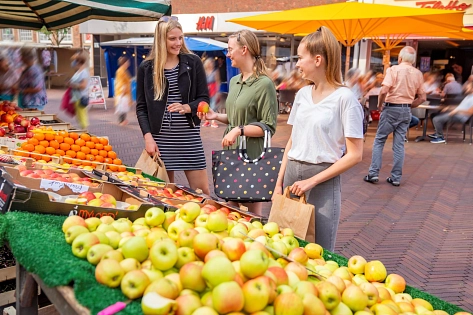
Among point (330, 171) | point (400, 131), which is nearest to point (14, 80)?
point (330, 171)

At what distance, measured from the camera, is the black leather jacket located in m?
3.64

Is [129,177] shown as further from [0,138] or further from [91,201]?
[0,138]

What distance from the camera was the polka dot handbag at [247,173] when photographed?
3.08 metres

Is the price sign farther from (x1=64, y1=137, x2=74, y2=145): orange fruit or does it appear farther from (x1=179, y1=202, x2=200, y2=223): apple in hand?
(x1=64, y1=137, x2=74, y2=145): orange fruit

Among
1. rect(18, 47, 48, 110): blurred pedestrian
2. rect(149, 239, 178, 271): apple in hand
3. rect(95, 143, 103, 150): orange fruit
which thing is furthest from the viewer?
rect(18, 47, 48, 110): blurred pedestrian

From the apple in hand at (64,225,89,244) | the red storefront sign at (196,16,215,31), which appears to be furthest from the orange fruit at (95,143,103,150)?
the red storefront sign at (196,16,215,31)

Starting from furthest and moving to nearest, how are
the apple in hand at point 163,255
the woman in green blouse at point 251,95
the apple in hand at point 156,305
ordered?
the woman in green blouse at point 251,95
the apple in hand at point 163,255
the apple in hand at point 156,305

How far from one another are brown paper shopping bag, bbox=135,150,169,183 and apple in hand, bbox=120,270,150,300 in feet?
6.73

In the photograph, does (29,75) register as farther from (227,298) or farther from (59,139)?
(227,298)

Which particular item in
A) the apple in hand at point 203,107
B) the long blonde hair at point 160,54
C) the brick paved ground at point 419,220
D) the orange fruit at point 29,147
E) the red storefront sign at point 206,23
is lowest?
the brick paved ground at point 419,220

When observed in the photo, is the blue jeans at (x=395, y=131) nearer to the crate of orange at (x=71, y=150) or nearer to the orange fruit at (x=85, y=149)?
the crate of orange at (x=71, y=150)

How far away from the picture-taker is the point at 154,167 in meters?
3.67

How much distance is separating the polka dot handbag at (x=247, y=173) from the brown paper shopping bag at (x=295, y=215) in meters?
0.43

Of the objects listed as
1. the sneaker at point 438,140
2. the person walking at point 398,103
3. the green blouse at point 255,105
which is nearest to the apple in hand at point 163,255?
the green blouse at point 255,105
